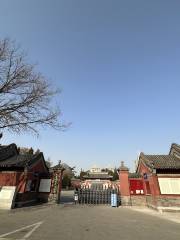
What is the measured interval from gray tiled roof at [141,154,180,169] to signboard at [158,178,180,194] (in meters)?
1.15

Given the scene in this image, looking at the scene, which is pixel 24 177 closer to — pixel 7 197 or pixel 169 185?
pixel 7 197

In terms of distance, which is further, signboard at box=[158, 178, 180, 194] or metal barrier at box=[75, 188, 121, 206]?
metal barrier at box=[75, 188, 121, 206]

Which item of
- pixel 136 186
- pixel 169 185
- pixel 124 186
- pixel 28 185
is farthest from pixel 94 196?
pixel 169 185

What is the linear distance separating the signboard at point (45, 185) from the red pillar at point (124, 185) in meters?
7.85

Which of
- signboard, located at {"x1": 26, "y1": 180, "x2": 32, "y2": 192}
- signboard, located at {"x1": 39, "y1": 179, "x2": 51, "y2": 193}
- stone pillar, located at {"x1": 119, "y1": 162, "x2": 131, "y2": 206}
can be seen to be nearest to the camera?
signboard, located at {"x1": 26, "y1": 180, "x2": 32, "y2": 192}

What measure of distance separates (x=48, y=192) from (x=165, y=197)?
11707 millimetres

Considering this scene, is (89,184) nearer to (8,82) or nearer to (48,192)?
(48,192)

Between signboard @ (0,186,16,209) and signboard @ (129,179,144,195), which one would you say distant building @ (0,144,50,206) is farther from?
signboard @ (129,179,144,195)

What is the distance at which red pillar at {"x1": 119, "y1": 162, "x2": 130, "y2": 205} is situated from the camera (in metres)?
19.5

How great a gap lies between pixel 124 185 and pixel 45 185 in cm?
860

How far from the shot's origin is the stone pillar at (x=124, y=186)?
19.5 metres

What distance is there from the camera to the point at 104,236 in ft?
22.4

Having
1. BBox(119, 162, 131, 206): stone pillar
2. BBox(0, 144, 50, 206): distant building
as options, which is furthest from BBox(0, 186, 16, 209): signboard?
BBox(119, 162, 131, 206): stone pillar

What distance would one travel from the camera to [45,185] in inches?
797
